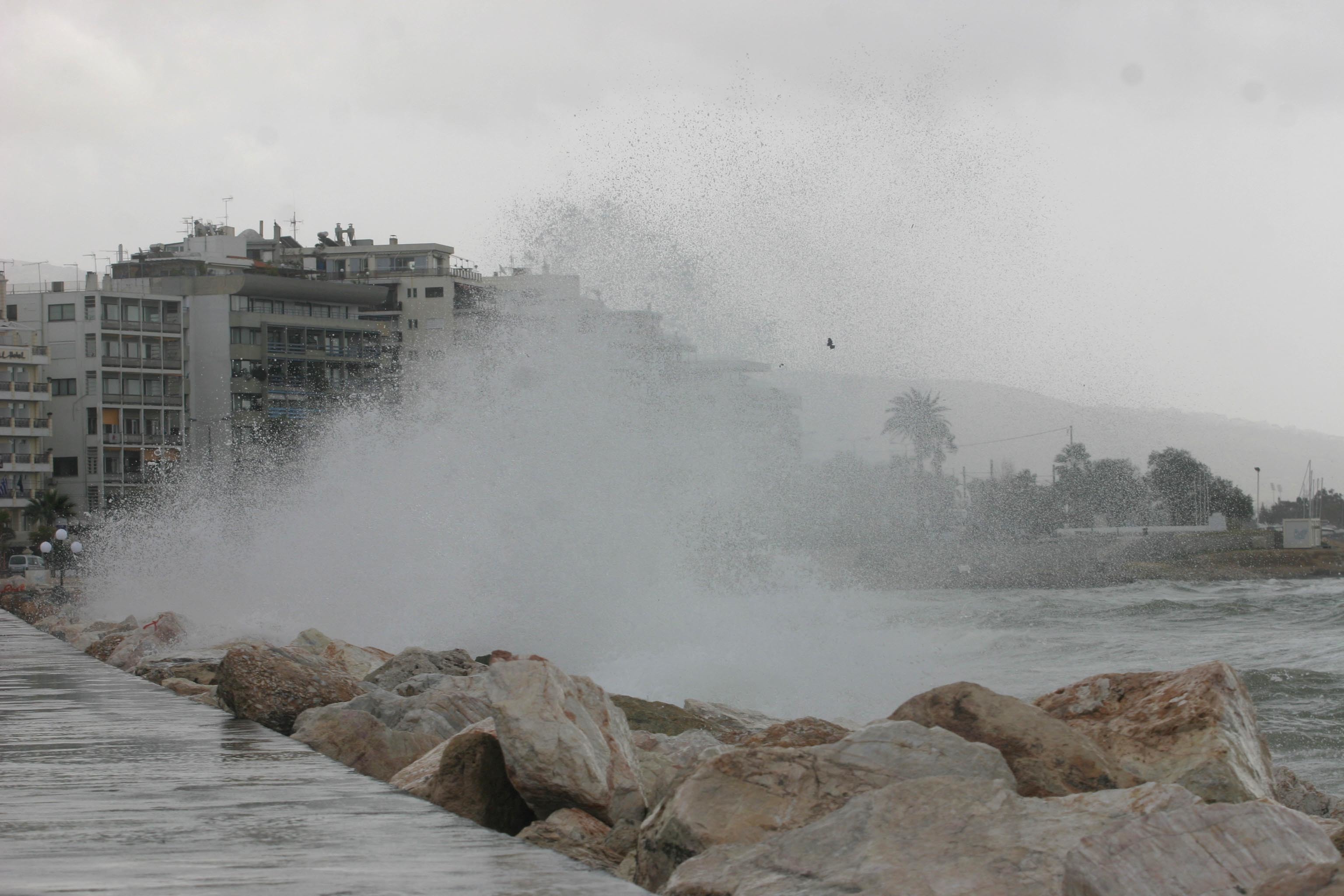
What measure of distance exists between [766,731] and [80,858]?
11.5 feet

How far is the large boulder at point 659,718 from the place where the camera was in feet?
37.2

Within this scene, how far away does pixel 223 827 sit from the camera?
4.44 meters

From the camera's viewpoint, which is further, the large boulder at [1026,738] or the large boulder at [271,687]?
the large boulder at [271,687]

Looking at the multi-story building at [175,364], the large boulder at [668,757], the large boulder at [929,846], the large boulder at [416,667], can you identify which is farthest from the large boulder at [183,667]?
the multi-story building at [175,364]

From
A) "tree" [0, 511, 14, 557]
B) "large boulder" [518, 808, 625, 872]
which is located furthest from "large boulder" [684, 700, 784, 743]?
"tree" [0, 511, 14, 557]

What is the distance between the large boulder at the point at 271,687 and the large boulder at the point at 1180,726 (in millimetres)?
4020

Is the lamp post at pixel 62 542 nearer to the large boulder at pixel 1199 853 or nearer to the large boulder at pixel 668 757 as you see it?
the large boulder at pixel 668 757

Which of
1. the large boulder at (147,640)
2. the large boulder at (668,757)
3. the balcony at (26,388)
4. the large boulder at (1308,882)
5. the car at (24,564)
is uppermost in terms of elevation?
the balcony at (26,388)

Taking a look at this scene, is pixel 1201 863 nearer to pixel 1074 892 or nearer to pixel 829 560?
pixel 1074 892

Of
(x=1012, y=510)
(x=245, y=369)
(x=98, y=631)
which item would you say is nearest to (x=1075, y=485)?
(x=1012, y=510)

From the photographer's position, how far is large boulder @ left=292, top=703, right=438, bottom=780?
7.23 m

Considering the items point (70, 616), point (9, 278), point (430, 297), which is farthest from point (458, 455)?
point (9, 278)

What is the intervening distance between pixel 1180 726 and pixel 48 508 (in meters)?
76.8

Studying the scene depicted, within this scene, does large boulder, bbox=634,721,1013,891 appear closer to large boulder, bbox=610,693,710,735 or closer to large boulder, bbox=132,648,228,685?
large boulder, bbox=610,693,710,735
